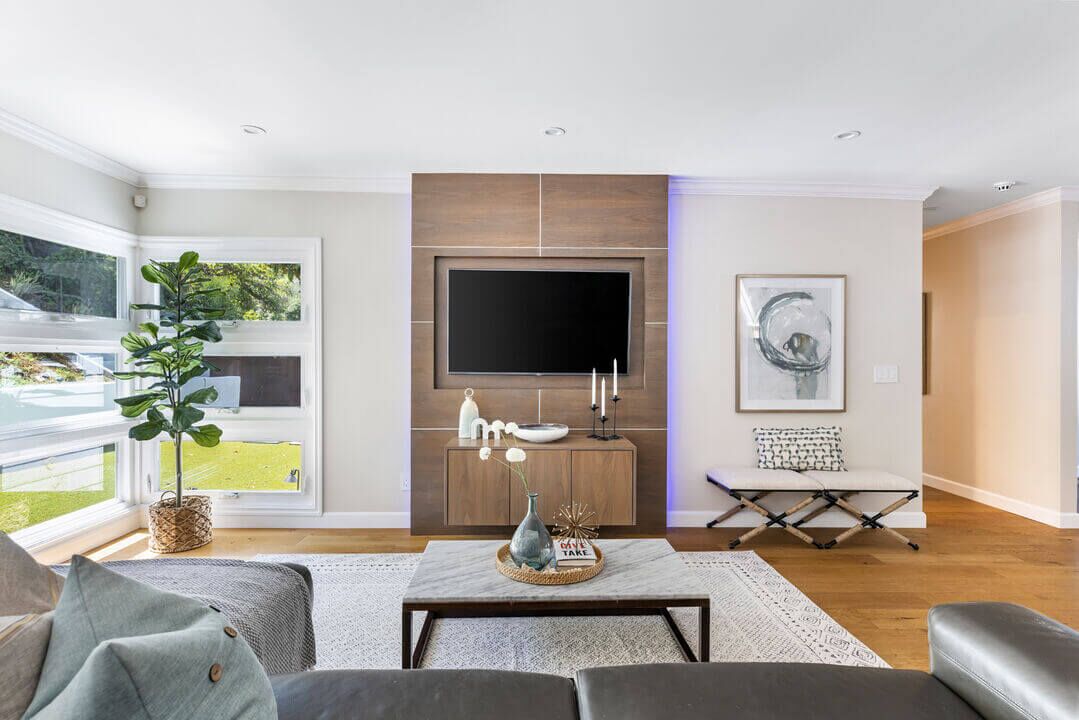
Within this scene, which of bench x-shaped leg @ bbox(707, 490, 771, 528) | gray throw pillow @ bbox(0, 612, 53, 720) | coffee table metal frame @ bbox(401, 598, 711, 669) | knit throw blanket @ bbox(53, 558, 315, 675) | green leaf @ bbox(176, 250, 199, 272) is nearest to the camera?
gray throw pillow @ bbox(0, 612, 53, 720)

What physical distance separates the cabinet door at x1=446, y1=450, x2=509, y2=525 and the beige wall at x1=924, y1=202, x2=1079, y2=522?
404 centimetres

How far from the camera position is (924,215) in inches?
170

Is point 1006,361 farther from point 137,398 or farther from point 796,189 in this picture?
point 137,398

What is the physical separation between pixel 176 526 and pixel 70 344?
127cm

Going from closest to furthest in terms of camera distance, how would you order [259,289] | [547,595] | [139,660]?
1. [139,660]
2. [547,595]
3. [259,289]

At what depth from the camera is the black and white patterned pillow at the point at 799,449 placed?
356cm

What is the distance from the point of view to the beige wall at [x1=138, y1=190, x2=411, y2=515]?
3639 millimetres

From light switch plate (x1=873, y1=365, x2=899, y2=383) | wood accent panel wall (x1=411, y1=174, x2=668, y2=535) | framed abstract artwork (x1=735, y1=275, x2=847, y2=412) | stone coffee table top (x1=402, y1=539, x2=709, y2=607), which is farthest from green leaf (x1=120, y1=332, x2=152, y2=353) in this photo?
light switch plate (x1=873, y1=365, x2=899, y2=383)

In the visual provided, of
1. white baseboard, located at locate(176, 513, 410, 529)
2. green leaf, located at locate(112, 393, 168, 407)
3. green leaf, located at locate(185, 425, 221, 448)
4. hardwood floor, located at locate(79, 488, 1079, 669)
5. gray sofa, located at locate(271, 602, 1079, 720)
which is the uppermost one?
green leaf, located at locate(112, 393, 168, 407)

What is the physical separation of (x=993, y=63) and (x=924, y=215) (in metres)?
2.53

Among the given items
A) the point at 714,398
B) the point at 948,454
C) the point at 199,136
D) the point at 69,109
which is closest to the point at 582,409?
the point at 714,398

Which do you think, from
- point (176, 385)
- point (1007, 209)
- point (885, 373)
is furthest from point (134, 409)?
point (1007, 209)

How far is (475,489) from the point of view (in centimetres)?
318

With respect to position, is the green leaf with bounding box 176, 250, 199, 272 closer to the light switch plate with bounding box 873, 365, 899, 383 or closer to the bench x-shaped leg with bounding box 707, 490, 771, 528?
the bench x-shaped leg with bounding box 707, 490, 771, 528
